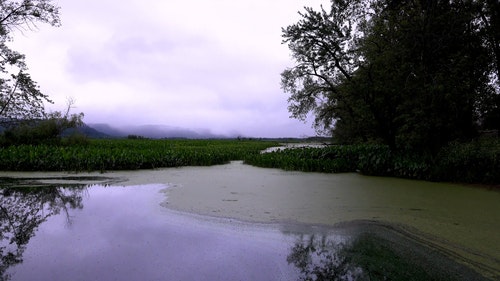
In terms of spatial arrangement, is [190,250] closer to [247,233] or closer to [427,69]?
[247,233]

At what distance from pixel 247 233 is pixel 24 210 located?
4.14 metres

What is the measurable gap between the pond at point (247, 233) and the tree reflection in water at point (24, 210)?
18 millimetres

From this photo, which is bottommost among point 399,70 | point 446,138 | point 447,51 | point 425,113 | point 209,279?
point 209,279

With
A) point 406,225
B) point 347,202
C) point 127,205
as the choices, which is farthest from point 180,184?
point 406,225

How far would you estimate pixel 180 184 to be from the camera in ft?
29.8

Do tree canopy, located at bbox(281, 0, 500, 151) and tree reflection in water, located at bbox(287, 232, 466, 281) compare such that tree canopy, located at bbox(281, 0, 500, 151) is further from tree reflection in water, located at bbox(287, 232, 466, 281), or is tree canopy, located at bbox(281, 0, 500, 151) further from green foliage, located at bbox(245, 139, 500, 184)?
tree reflection in water, located at bbox(287, 232, 466, 281)

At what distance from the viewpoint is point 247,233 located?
4.73 metres

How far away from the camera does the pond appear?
3.43 metres

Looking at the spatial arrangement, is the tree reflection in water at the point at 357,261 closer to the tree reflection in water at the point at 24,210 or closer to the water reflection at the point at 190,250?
the water reflection at the point at 190,250

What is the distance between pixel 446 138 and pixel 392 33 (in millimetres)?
3833

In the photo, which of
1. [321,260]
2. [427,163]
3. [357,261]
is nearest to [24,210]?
[321,260]

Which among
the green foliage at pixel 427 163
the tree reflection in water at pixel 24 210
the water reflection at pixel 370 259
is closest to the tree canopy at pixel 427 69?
the green foliage at pixel 427 163

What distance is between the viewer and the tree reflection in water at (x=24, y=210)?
393 cm

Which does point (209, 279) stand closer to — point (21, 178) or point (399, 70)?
point (21, 178)
